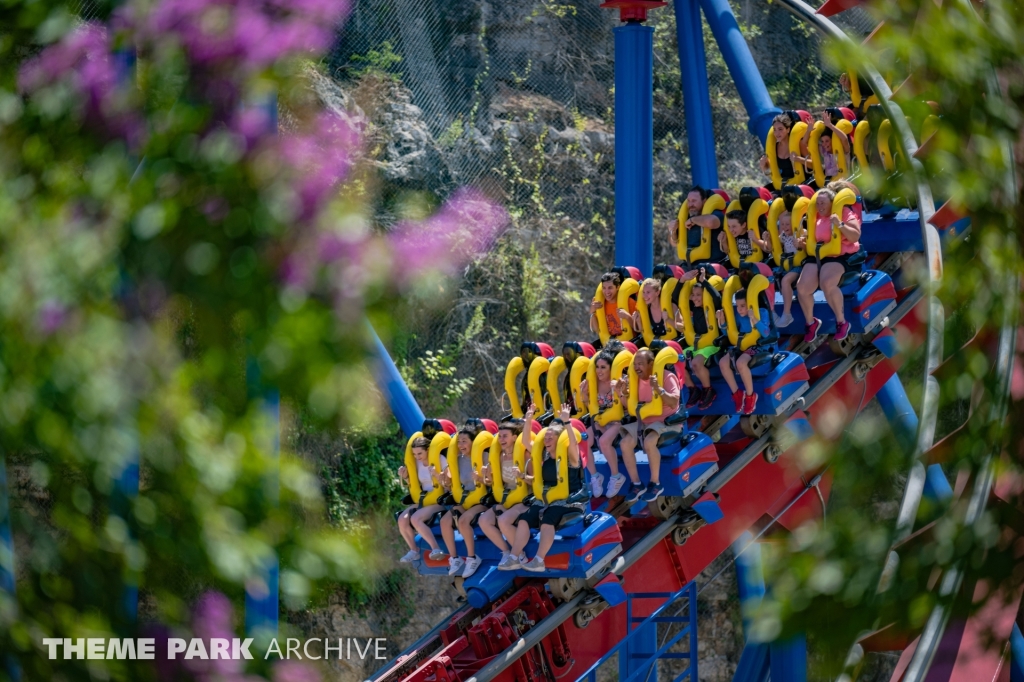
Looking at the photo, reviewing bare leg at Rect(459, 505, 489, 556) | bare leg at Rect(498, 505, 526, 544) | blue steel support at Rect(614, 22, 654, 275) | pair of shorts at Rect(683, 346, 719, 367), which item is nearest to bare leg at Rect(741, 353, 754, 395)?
pair of shorts at Rect(683, 346, 719, 367)

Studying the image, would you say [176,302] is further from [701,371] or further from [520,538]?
[701,371]

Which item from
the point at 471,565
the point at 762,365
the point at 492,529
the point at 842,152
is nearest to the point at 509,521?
the point at 492,529

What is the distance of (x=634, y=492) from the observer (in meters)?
6.71

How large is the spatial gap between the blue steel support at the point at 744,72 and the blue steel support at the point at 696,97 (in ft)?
0.49

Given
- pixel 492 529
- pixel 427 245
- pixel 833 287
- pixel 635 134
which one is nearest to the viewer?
pixel 427 245

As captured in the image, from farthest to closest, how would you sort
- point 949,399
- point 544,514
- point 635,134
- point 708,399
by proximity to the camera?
point 635,134, point 708,399, point 544,514, point 949,399

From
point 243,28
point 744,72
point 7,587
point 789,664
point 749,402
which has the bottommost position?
point 789,664

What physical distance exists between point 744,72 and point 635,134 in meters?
1.07

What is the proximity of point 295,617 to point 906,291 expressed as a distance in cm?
515

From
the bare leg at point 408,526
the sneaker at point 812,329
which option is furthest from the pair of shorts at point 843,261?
the bare leg at point 408,526

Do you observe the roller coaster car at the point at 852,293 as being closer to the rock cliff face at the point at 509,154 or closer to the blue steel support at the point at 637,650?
the blue steel support at the point at 637,650

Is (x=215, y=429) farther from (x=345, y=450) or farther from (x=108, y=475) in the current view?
(x=345, y=450)

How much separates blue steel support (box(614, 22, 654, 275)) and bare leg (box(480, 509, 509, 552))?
296cm

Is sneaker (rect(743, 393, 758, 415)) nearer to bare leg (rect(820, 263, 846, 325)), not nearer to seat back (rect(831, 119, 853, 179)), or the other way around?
bare leg (rect(820, 263, 846, 325))
